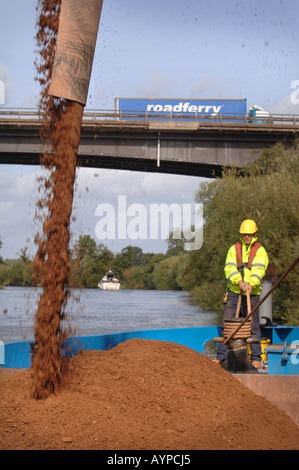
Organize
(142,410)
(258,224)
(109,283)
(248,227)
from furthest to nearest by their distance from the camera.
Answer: (109,283)
(258,224)
(248,227)
(142,410)

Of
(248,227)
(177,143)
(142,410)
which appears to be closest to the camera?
(142,410)

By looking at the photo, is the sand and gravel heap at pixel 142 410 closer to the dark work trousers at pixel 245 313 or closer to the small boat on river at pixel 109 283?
the dark work trousers at pixel 245 313

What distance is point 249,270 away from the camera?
7180mm

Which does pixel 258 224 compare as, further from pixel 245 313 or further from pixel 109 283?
pixel 109 283

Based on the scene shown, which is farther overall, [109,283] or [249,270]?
[109,283]

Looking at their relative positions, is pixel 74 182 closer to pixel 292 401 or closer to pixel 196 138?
pixel 292 401

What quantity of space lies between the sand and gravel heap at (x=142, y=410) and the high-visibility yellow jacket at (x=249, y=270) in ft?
6.63

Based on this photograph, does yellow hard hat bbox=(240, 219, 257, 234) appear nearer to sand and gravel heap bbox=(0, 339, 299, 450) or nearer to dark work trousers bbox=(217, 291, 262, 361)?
dark work trousers bbox=(217, 291, 262, 361)

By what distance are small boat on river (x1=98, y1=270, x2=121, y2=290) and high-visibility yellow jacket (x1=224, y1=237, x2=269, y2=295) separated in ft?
193

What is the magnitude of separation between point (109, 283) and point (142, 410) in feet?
208

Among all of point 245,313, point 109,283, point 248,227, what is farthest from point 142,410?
point 109,283

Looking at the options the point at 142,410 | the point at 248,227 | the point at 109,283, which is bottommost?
the point at 109,283

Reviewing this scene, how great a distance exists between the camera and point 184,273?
33.7 metres

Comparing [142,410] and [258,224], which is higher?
[258,224]
